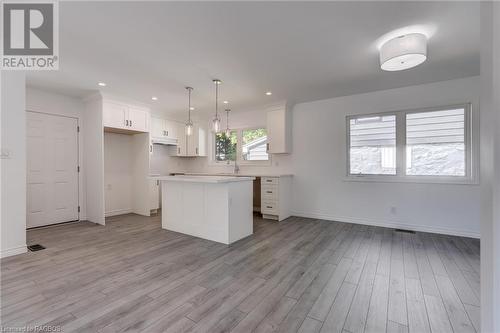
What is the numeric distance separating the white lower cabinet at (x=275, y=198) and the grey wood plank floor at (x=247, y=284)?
3.75 feet

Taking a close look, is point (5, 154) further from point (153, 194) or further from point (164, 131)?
point (164, 131)

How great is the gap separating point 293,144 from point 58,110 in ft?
16.3

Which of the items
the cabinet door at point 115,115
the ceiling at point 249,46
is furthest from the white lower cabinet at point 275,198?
the cabinet door at point 115,115

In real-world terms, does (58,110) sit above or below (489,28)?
above

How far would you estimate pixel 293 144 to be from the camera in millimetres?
5137

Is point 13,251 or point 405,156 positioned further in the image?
point 405,156

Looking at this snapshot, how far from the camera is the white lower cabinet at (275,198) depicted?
4648 mm

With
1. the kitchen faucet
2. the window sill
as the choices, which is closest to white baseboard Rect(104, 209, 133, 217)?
the kitchen faucet

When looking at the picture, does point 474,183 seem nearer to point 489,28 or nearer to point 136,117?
point 489,28

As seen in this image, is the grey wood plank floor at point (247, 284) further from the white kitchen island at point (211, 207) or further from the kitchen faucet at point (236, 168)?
the kitchen faucet at point (236, 168)

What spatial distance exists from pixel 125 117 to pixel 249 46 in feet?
11.1

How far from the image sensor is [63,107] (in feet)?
14.4

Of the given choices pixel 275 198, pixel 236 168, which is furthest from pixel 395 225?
pixel 236 168

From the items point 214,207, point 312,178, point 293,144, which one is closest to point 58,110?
point 214,207
